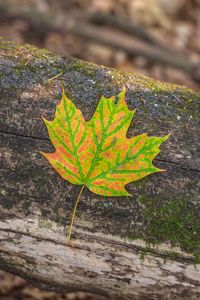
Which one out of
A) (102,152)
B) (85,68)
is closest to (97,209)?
(102,152)

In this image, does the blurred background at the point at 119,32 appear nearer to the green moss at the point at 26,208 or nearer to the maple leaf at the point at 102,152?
the maple leaf at the point at 102,152

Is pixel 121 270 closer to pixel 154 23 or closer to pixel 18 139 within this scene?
pixel 18 139

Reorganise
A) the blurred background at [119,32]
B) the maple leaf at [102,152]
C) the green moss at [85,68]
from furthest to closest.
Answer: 1. the blurred background at [119,32]
2. the green moss at [85,68]
3. the maple leaf at [102,152]

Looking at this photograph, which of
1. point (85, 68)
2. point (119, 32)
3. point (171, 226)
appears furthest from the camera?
point (119, 32)

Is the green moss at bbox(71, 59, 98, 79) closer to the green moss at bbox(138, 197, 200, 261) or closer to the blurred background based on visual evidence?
the green moss at bbox(138, 197, 200, 261)

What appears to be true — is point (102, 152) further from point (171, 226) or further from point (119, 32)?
point (119, 32)

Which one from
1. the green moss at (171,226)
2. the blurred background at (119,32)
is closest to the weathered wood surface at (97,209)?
the green moss at (171,226)
